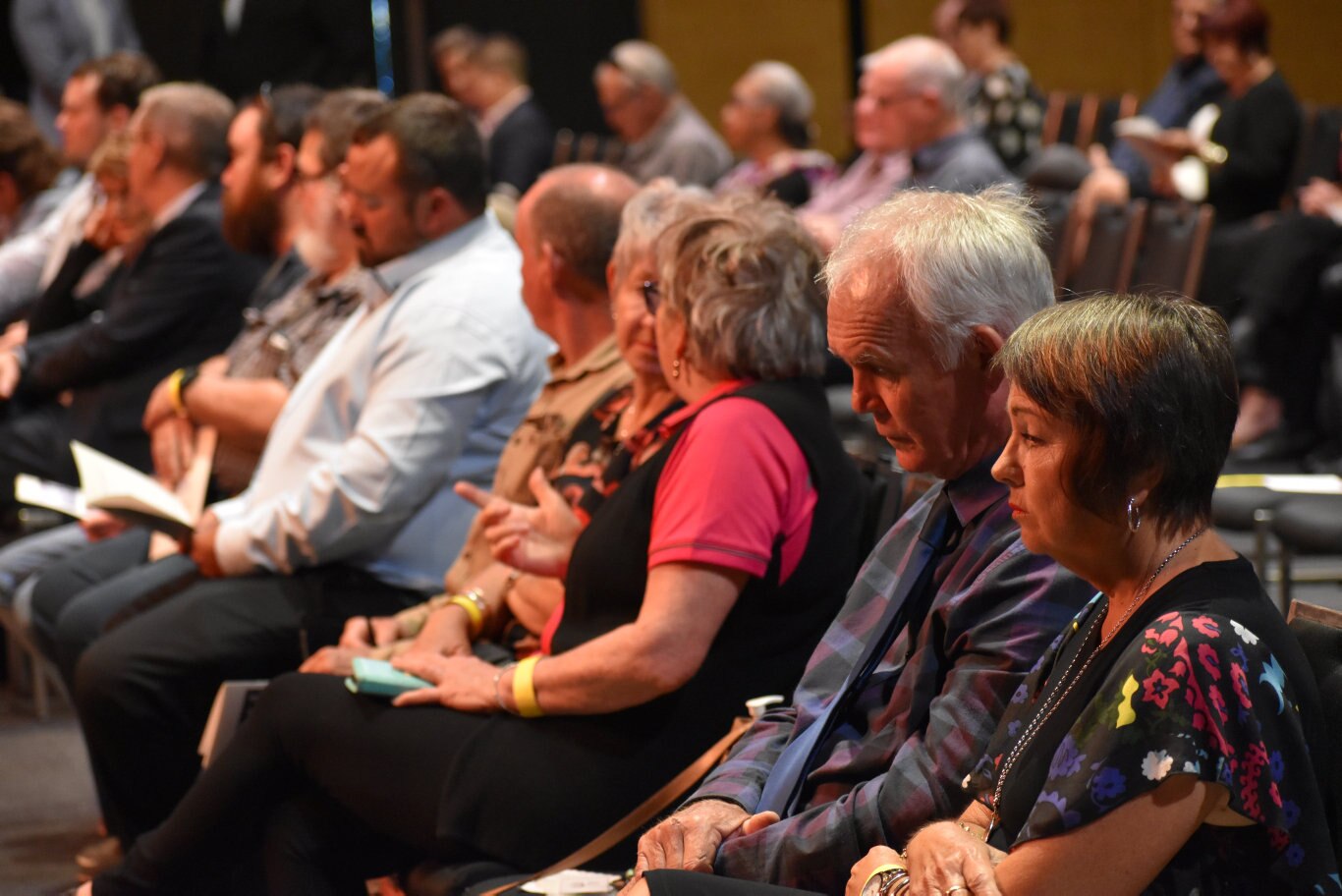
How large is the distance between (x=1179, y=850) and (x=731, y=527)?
792 millimetres

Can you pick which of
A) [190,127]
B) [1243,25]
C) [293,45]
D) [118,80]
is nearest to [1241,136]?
[1243,25]

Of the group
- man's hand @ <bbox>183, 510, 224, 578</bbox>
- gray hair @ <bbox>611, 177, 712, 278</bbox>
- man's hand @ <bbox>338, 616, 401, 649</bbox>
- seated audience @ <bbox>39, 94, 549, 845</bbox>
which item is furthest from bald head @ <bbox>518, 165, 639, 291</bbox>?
man's hand @ <bbox>183, 510, 224, 578</bbox>

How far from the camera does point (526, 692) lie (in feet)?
7.10

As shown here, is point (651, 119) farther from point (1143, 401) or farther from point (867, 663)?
point (1143, 401)

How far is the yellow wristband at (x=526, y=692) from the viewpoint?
2.16 m

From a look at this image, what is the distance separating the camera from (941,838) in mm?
1446

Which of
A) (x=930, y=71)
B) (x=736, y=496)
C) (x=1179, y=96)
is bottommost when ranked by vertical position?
(x=1179, y=96)

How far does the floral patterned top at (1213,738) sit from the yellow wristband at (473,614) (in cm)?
144

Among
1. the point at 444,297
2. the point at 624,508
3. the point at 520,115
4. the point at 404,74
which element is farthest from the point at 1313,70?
the point at 624,508

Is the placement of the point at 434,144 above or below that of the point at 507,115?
above

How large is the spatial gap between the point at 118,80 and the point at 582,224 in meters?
3.51

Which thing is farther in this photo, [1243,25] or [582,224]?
[1243,25]

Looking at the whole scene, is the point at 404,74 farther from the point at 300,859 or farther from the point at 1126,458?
the point at 1126,458

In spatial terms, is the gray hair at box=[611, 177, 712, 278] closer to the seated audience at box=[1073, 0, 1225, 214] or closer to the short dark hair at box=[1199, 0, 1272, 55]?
the seated audience at box=[1073, 0, 1225, 214]
